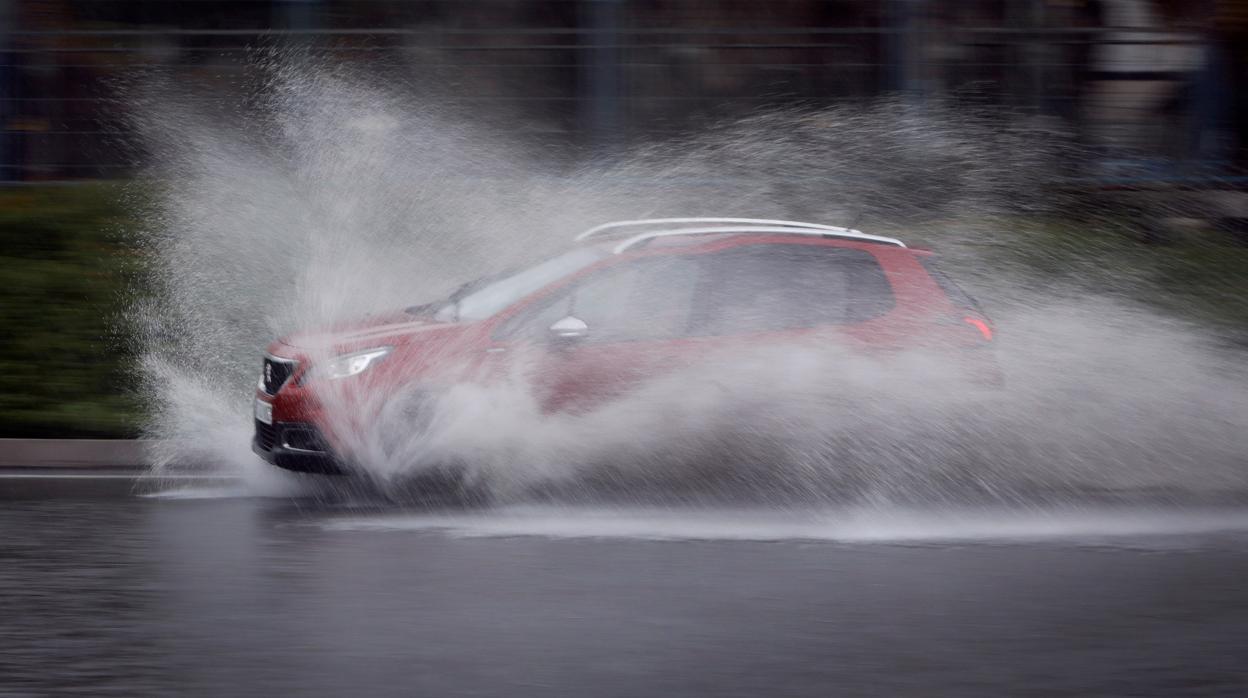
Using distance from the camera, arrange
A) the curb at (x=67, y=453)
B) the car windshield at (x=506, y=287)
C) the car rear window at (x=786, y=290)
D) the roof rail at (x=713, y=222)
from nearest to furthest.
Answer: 1. the car rear window at (x=786, y=290)
2. the car windshield at (x=506, y=287)
3. the roof rail at (x=713, y=222)
4. the curb at (x=67, y=453)

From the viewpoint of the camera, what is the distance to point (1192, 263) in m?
11.8

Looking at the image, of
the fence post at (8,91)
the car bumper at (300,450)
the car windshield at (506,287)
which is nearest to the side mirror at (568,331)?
the car windshield at (506,287)

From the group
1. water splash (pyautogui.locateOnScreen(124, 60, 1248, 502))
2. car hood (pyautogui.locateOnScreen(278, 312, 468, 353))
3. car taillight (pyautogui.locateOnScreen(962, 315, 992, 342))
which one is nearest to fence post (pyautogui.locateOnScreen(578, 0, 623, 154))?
water splash (pyautogui.locateOnScreen(124, 60, 1248, 502))

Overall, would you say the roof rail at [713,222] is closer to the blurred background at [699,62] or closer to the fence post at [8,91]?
the blurred background at [699,62]

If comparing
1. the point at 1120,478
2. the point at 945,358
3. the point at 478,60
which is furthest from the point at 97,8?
the point at 1120,478

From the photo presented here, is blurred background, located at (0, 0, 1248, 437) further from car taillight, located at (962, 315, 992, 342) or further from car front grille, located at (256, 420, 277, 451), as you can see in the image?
car front grille, located at (256, 420, 277, 451)

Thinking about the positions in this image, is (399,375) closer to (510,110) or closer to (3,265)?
(3,265)

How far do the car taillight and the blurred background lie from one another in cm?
451

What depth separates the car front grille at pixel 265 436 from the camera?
8250 mm

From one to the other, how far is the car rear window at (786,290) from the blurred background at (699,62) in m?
4.53

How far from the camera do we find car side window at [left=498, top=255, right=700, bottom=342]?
8.28m

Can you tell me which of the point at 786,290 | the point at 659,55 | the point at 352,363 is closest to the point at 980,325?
the point at 786,290

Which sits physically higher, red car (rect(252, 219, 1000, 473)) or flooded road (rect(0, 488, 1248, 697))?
red car (rect(252, 219, 1000, 473))

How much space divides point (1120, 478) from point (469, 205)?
5.42m
